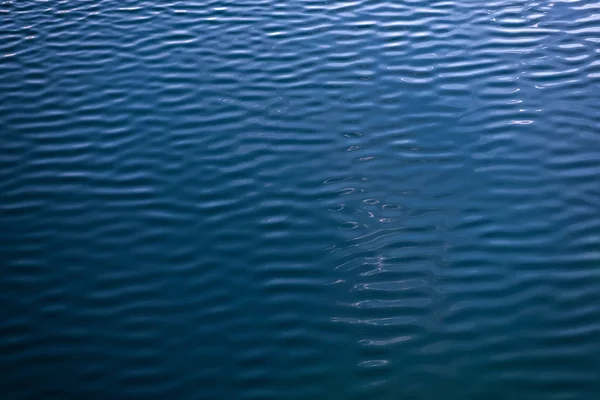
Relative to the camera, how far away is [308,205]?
6184mm

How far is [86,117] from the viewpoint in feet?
24.8

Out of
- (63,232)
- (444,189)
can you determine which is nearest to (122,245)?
(63,232)

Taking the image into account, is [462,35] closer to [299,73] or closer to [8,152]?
[299,73]

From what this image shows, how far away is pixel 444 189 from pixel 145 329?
10.4ft

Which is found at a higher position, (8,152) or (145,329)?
(8,152)

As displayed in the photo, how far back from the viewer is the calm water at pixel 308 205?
4758 mm

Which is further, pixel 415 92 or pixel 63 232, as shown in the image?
pixel 415 92

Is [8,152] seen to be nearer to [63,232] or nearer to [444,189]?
[63,232]

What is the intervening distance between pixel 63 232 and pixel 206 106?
2414 millimetres

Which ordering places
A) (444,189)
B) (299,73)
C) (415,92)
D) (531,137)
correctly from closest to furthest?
(444,189), (531,137), (415,92), (299,73)

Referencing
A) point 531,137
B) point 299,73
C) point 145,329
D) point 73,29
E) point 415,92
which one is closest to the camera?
point 145,329

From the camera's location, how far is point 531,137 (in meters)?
6.72

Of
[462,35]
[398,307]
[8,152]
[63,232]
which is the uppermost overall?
[462,35]

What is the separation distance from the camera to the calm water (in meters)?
4.76
